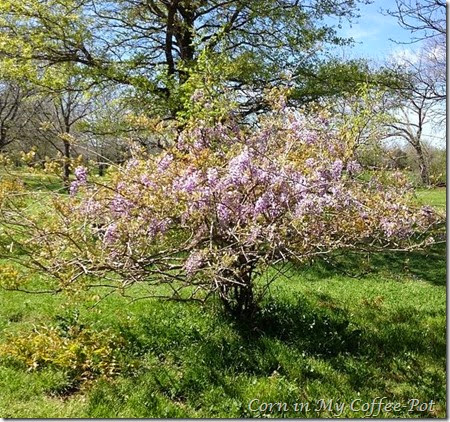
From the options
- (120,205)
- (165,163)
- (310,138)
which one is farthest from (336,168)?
(120,205)

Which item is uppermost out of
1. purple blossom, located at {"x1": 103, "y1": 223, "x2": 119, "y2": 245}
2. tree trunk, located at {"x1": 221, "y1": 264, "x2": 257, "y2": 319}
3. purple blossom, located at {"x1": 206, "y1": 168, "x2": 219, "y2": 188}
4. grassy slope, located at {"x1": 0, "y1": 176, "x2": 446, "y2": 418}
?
purple blossom, located at {"x1": 206, "y1": 168, "x2": 219, "y2": 188}

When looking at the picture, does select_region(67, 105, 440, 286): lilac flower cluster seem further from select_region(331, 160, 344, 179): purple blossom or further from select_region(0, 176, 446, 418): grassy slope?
select_region(0, 176, 446, 418): grassy slope

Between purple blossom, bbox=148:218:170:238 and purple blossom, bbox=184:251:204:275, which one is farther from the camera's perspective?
purple blossom, bbox=148:218:170:238

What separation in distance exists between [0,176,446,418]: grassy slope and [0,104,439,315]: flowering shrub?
0.74 meters

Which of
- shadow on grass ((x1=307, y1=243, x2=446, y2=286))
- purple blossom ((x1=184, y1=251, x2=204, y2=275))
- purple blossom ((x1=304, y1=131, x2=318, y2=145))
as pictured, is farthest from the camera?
shadow on grass ((x1=307, y1=243, x2=446, y2=286))

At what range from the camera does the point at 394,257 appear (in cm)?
984

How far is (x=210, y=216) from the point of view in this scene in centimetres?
410

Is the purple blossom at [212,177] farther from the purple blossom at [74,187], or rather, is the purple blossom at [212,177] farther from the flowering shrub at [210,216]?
the purple blossom at [74,187]

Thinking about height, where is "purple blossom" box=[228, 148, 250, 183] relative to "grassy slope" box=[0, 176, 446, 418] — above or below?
above

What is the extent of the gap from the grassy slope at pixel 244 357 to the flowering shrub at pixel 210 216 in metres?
0.74

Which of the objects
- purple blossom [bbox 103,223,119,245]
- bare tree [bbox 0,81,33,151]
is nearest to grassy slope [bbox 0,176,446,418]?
purple blossom [bbox 103,223,119,245]

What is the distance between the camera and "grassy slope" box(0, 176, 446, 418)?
384cm

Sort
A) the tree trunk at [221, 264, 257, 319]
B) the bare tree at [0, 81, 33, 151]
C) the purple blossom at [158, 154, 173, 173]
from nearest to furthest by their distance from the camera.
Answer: the purple blossom at [158, 154, 173, 173] → the tree trunk at [221, 264, 257, 319] → the bare tree at [0, 81, 33, 151]

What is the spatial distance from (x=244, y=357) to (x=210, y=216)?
135 centimetres
